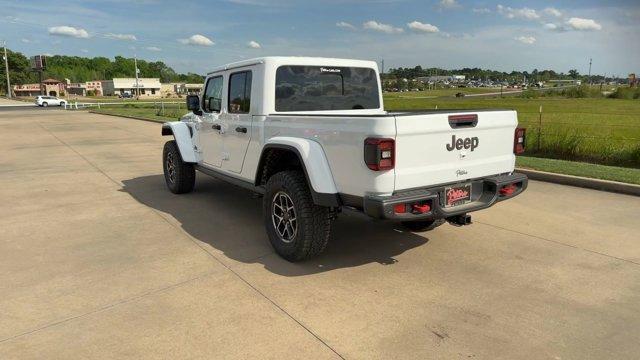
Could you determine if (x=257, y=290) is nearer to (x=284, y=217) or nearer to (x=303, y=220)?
(x=303, y=220)

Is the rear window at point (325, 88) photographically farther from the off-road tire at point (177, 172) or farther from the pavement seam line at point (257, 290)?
the off-road tire at point (177, 172)

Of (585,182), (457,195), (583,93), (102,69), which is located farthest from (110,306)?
(102,69)

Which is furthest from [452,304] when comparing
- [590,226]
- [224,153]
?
[224,153]

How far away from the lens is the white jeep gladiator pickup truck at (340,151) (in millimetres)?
3553

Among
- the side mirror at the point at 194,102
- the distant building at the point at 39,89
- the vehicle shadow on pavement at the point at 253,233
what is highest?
the distant building at the point at 39,89

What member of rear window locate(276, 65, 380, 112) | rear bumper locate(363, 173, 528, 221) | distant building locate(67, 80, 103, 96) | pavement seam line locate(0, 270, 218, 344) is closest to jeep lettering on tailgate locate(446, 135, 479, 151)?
rear bumper locate(363, 173, 528, 221)

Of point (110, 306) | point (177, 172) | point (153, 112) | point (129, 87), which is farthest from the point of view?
point (129, 87)

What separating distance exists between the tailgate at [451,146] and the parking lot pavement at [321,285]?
2.91 feet

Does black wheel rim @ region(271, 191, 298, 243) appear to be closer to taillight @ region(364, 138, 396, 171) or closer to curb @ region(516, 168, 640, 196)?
taillight @ region(364, 138, 396, 171)

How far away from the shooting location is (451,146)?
12.7ft

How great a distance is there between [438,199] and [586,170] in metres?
5.64

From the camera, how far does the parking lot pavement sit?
299 centimetres

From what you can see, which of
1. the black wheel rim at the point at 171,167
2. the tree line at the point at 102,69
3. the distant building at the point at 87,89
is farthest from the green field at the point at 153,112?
the tree line at the point at 102,69

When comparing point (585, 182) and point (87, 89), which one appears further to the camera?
point (87, 89)
